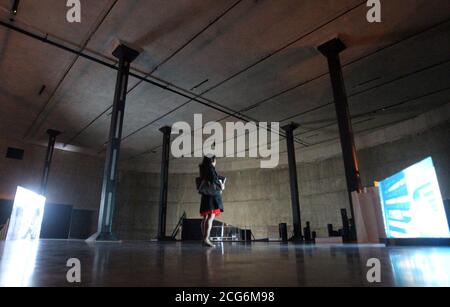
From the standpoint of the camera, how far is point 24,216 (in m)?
10.1

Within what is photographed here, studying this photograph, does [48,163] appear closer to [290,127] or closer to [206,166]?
[290,127]

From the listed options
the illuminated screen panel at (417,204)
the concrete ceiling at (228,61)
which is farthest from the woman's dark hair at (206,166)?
the concrete ceiling at (228,61)

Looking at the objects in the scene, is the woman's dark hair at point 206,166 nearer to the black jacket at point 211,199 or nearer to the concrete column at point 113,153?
the black jacket at point 211,199

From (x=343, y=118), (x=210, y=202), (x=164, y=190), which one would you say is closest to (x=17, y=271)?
(x=210, y=202)

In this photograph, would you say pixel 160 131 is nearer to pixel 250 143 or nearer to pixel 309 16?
pixel 250 143

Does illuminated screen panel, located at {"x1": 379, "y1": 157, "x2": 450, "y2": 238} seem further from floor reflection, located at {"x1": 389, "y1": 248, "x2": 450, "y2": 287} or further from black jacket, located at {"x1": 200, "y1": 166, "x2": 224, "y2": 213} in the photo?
black jacket, located at {"x1": 200, "y1": 166, "x2": 224, "y2": 213}

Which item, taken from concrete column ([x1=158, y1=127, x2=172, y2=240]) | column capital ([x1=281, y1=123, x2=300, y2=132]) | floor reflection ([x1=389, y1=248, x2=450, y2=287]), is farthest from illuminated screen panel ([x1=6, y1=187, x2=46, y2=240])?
column capital ([x1=281, y1=123, x2=300, y2=132])

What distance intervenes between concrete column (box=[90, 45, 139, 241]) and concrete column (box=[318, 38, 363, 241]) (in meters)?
6.09

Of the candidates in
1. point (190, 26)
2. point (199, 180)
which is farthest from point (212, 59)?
point (199, 180)

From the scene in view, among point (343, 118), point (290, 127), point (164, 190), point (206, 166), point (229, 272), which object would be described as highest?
point (290, 127)

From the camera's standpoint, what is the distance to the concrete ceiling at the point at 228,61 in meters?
7.22

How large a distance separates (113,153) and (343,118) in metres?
6.62

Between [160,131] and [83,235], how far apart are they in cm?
872
